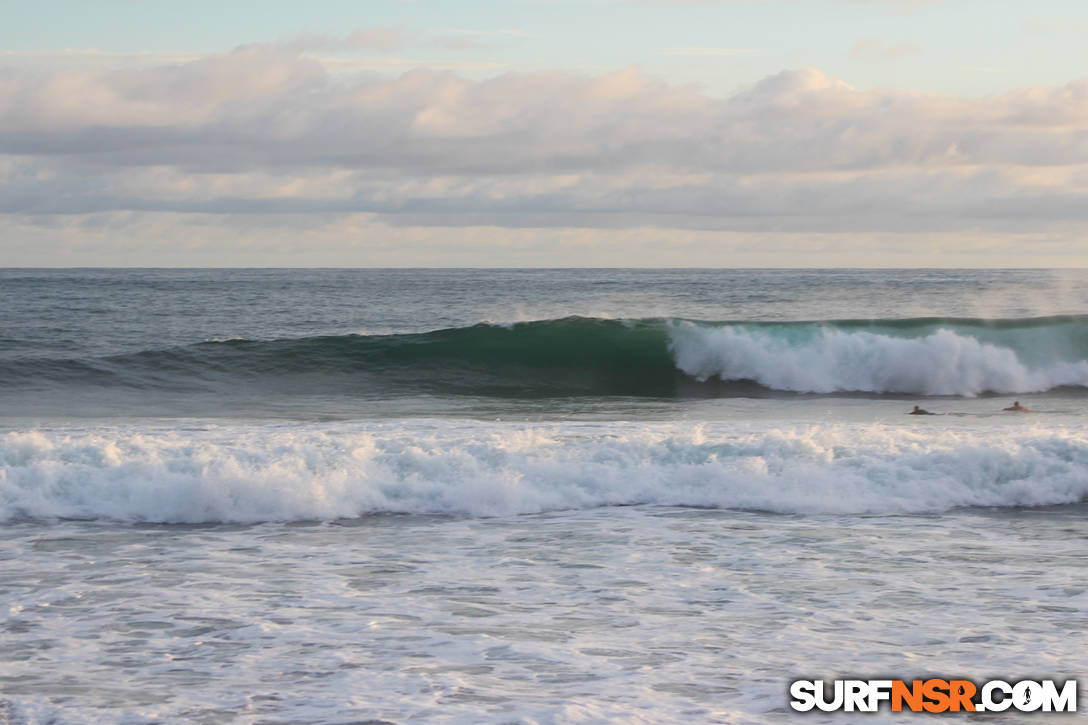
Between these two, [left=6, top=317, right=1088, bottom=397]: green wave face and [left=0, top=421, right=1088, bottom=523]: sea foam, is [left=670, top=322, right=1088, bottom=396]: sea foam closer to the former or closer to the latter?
[left=6, top=317, right=1088, bottom=397]: green wave face

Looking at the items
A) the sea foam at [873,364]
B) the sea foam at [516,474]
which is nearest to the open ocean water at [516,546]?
the sea foam at [516,474]

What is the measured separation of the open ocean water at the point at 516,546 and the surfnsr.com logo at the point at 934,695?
113 millimetres

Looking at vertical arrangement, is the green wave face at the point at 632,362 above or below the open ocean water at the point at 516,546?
above

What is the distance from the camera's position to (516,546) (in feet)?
25.3

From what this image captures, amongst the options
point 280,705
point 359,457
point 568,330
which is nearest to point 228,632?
point 280,705

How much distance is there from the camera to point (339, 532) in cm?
825

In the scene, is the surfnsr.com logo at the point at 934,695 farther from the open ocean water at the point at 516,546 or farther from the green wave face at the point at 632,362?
the green wave face at the point at 632,362

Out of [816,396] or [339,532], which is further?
[816,396]

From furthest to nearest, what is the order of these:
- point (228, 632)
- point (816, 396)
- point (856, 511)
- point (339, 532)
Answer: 1. point (816, 396)
2. point (856, 511)
3. point (339, 532)
4. point (228, 632)

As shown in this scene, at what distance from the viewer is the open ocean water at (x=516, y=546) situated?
492 cm

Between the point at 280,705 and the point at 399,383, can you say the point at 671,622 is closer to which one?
the point at 280,705

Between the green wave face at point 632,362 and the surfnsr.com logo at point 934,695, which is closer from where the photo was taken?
the surfnsr.com logo at point 934,695

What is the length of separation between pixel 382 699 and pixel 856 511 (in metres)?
5.49

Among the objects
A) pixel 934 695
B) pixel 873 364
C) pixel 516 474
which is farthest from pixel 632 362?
pixel 934 695
